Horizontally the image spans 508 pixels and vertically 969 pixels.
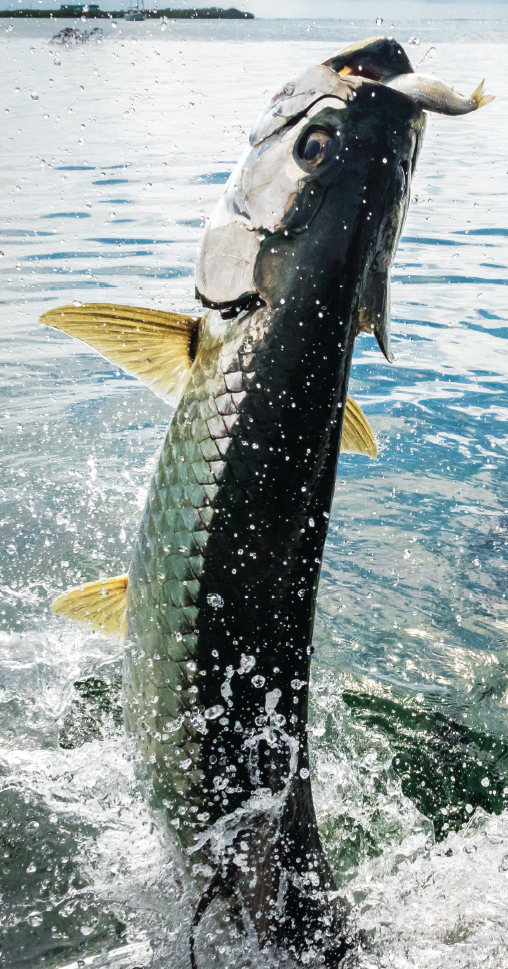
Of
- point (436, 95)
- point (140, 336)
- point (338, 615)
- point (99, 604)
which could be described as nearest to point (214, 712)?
point (99, 604)

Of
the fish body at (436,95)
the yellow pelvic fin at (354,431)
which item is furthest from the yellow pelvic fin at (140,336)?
the fish body at (436,95)

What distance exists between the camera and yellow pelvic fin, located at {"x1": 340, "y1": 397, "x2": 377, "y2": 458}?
213cm

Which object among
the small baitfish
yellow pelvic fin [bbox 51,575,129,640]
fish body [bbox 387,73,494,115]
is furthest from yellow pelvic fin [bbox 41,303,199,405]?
fish body [bbox 387,73,494,115]

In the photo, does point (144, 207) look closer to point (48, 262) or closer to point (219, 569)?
point (48, 262)

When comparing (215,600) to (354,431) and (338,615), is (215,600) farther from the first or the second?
(338,615)

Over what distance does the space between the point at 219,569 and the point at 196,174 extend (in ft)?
38.5

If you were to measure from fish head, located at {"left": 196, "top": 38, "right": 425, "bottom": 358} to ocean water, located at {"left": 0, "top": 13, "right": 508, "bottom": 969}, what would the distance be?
35.7 inches

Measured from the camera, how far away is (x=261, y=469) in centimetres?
191

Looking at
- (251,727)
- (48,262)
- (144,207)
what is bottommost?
(251,727)

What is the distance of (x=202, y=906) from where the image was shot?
216 cm

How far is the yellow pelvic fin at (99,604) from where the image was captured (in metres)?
2.28

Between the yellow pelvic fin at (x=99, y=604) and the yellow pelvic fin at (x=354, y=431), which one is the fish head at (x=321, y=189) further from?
the yellow pelvic fin at (x=99, y=604)

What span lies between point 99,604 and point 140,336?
0.82 m

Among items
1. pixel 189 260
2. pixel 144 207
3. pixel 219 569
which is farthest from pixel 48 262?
pixel 219 569
